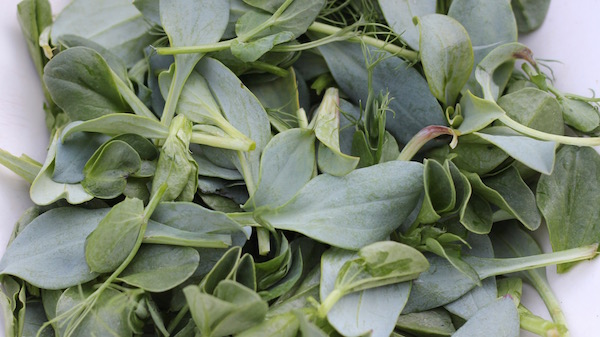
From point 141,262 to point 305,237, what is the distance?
0.44 ft

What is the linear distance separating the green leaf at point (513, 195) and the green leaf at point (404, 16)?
138 millimetres

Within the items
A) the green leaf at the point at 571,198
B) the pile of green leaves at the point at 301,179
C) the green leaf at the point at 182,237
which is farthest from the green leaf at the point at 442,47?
the green leaf at the point at 182,237

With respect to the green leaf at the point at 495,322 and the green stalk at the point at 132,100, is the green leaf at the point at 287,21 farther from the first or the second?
the green leaf at the point at 495,322

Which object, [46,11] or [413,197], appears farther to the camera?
[46,11]

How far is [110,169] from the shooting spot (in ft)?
1.55

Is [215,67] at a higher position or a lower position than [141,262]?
higher

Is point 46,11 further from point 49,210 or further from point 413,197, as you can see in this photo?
point 413,197

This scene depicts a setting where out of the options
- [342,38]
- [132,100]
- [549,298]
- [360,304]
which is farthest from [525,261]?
[132,100]

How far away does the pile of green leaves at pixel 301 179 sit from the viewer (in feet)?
1.44

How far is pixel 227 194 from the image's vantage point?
50 cm

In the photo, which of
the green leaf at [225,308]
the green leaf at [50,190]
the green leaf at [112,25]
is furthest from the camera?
the green leaf at [112,25]

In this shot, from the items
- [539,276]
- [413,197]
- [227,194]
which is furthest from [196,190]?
[539,276]

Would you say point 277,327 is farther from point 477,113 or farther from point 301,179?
point 477,113

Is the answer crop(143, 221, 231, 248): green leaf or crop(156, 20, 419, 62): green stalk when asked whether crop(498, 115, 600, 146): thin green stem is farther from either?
crop(143, 221, 231, 248): green leaf
